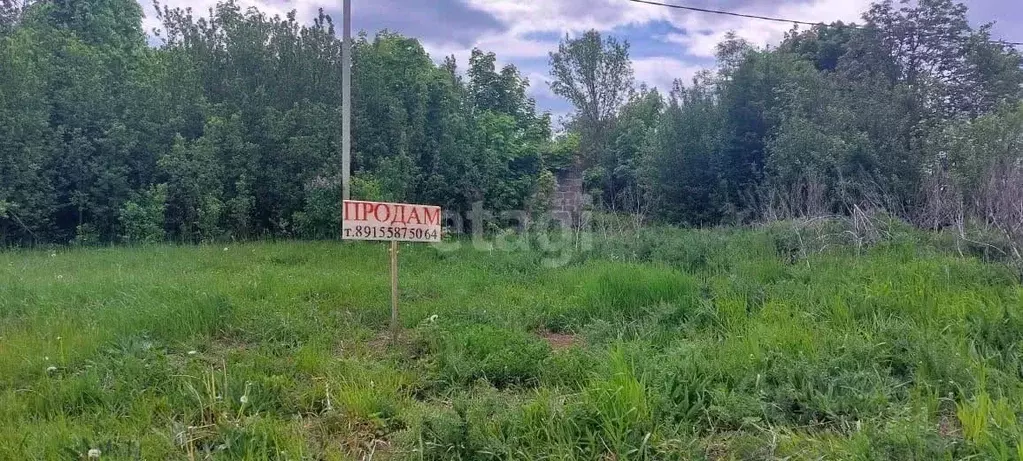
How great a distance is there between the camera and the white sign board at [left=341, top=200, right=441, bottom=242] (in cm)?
356

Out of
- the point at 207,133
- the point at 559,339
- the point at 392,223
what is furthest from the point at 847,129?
the point at 207,133

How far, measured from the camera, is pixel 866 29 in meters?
11.7

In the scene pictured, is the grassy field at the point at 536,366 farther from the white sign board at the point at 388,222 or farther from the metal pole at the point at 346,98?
the metal pole at the point at 346,98

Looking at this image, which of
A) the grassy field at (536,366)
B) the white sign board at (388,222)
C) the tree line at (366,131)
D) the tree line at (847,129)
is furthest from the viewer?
the tree line at (366,131)

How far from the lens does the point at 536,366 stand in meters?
3.13

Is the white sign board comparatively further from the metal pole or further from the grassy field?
the metal pole

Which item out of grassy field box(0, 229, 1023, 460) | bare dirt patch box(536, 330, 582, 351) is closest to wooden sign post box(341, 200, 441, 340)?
grassy field box(0, 229, 1023, 460)

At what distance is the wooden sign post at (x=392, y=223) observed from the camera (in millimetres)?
3564

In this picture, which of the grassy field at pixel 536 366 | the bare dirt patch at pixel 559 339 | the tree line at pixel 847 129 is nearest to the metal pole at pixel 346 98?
the grassy field at pixel 536 366

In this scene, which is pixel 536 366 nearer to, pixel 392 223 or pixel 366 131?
pixel 392 223

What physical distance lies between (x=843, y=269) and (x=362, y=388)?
4.05 m

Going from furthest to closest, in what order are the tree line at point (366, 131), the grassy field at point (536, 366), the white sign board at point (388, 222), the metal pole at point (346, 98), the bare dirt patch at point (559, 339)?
1. the tree line at point (366, 131)
2. the metal pole at point (346, 98)
3. the bare dirt patch at point (559, 339)
4. the white sign board at point (388, 222)
5. the grassy field at point (536, 366)

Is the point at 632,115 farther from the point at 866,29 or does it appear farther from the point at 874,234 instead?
the point at 874,234

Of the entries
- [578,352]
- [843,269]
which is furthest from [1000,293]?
[578,352]
